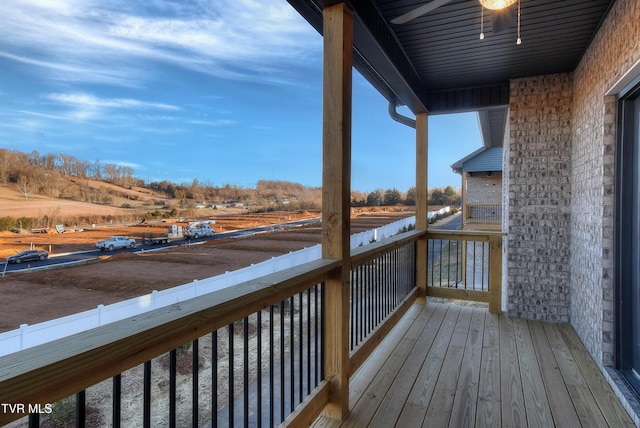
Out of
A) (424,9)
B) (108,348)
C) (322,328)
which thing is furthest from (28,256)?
(424,9)

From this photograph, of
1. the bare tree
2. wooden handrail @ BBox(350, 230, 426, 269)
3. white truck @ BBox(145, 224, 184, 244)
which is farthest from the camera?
wooden handrail @ BBox(350, 230, 426, 269)

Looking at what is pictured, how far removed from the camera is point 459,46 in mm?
3084

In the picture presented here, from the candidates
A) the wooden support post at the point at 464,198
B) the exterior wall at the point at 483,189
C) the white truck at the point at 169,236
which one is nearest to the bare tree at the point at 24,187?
the white truck at the point at 169,236

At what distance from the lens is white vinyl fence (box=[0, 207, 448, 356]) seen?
1.45 metres

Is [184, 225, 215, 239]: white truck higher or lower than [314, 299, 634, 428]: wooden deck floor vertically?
higher

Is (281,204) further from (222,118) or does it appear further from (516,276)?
(516,276)

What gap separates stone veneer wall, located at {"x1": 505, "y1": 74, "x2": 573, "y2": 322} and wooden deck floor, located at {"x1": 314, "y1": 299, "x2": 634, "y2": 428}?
1.16 feet

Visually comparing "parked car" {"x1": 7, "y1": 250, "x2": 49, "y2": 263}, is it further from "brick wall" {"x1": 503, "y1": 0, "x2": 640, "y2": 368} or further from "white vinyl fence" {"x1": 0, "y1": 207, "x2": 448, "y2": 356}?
"brick wall" {"x1": 503, "y1": 0, "x2": 640, "y2": 368}

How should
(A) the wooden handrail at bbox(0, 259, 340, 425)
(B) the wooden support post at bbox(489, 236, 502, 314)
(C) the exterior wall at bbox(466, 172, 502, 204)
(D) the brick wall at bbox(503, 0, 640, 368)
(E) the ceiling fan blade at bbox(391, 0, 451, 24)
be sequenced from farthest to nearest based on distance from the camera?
1. (C) the exterior wall at bbox(466, 172, 502, 204)
2. (B) the wooden support post at bbox(489, 236, 502, 314)
3. (D) the brick wall at bbox(503, 0, 640, 368)
4. (E) the ceiling fan blade at bbox(391, 0, 451, 24)
5. (A) the wooden handrail at bbox(0, 259, 340, 425)

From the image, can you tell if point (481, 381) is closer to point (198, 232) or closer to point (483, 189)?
point (198, 232)

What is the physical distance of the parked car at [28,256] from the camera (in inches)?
63.9

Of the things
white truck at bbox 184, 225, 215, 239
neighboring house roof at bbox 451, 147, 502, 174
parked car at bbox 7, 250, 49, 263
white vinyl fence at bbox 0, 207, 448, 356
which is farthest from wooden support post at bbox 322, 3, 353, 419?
neighboring house roof at bbox 451, 147, 502, 174

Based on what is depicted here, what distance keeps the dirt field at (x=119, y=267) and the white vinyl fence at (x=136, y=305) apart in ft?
0.28

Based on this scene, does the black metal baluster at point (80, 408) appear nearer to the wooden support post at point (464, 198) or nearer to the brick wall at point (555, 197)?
the brick wall at point (555, 197)
